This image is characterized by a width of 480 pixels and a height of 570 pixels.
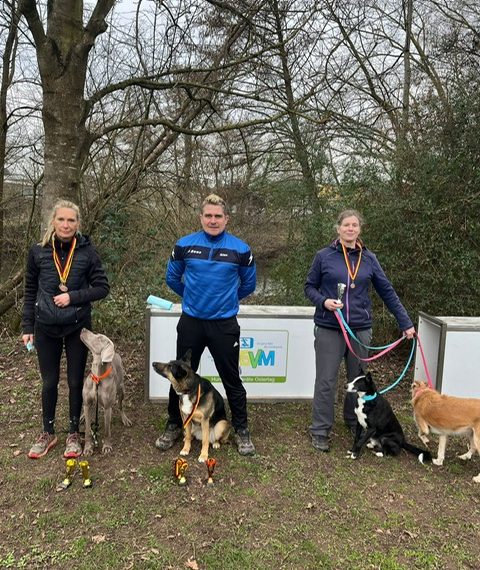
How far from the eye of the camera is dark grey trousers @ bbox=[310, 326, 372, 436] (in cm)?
430

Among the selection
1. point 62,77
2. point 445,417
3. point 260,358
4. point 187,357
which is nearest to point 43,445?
point 187,357

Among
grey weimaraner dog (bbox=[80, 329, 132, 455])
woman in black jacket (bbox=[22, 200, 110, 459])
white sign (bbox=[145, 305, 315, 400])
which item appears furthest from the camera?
white sign (bbox=[145, 305, 315, 400])

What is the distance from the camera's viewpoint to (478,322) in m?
5.44

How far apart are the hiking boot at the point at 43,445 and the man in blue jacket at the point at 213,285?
139 centimetres

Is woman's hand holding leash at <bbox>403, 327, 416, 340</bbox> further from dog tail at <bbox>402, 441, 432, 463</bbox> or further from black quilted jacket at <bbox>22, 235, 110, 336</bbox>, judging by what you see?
black quilted jacket at <bbox>22, 235, 110, 336</bbox>

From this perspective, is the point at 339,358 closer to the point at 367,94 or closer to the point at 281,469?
the point at 281,469

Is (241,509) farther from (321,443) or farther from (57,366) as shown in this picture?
(57,366)

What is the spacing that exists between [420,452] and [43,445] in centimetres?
335

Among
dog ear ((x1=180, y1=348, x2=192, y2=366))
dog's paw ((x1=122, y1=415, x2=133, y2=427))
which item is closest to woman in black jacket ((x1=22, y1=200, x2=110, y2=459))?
dog's paw ((x1=122, y1=415, x2=133, y2=427))

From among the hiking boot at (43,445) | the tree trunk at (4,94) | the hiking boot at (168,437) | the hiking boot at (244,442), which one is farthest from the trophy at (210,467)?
the tree trunk at (4,94)

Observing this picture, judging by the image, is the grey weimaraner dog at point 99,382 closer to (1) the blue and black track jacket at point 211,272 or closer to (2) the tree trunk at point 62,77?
(1) the blue and black track jacket at point 211,272

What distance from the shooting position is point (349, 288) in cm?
421

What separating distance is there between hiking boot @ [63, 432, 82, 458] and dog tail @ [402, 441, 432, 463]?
292 cm

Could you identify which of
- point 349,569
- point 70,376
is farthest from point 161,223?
point 349,569
